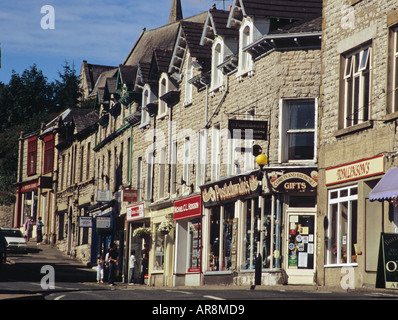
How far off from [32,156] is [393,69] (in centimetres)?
5241

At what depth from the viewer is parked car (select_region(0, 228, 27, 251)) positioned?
50.0 meters

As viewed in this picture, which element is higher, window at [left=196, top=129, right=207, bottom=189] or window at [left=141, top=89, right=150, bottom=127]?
window at [left=141, top=89, right=150, bottom=127]

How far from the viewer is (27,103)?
8669 cm

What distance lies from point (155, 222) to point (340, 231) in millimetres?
16454

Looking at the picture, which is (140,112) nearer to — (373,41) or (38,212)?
(373,41)

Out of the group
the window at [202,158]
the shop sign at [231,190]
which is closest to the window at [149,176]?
the window at [202,158]

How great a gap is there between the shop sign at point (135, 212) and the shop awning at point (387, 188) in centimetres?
2057

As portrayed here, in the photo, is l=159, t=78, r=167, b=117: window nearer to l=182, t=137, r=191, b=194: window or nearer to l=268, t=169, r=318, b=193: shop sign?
l=182, t=137, r=191, b=194: window

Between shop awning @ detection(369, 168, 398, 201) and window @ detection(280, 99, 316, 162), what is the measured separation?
6.13m

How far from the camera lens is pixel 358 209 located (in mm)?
23219

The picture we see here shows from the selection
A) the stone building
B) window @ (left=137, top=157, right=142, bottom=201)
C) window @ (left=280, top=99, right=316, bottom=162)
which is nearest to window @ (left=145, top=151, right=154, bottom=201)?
window @ (left=137, top=157, right=142, bottom=201)

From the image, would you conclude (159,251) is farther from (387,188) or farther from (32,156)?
(32,156)

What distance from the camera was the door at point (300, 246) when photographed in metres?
26.8
